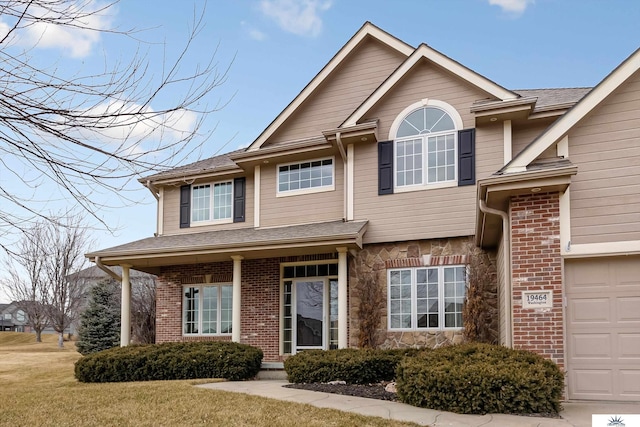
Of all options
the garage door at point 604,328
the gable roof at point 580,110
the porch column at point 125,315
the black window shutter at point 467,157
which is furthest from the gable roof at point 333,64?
the garage door at point 604,328

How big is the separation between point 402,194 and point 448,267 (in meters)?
1.95

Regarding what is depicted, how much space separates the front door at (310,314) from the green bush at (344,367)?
2.88m

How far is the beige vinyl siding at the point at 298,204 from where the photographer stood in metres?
14.8

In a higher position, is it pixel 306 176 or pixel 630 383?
pixel 306 176

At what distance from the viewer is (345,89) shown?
51.1ft

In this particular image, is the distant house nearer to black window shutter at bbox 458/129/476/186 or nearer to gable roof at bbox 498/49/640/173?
black window shutter at bbox 458/129/476/186

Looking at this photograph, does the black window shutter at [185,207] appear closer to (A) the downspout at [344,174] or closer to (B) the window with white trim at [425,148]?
(A) the downspout at [344,174]

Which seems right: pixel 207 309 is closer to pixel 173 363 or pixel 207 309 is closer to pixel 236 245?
pixel 236 245

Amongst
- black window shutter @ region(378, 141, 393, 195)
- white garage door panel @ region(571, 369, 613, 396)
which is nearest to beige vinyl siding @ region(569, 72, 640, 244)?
white garage door panel @ region(571, 369, 613, 396)

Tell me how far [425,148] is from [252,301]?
6003mm

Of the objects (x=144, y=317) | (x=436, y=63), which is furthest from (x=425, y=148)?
(x=144, y=317)

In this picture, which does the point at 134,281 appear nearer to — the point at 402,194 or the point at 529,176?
the point at 402,194

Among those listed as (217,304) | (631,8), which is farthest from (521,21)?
(217,304)

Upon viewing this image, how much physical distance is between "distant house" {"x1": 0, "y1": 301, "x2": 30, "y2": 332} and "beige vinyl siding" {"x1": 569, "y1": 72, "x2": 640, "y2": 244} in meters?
71.9
